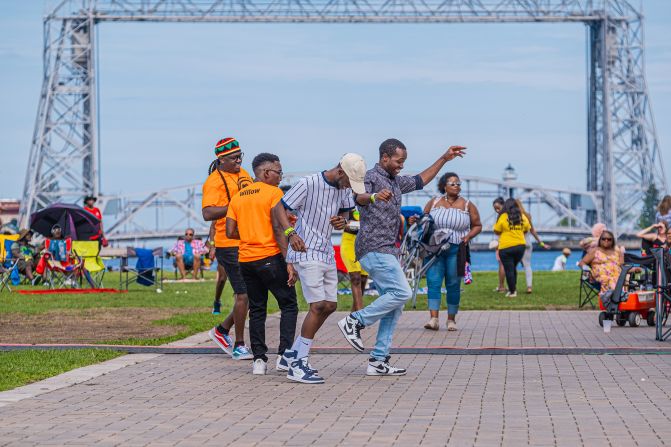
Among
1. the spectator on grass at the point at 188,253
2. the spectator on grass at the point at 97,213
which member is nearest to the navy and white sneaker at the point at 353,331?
the spectator on grass at the point at 97,213

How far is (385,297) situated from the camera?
11.1 meters

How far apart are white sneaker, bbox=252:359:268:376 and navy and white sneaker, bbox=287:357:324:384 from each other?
0.63 metres

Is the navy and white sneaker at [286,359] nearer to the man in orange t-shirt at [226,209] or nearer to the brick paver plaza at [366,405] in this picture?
the brick paver plaza at [366,405]

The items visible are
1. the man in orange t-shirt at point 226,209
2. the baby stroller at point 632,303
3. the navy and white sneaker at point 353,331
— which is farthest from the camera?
the baby stroller at point 632,303

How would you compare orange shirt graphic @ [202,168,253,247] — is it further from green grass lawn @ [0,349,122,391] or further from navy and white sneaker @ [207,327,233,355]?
green grass lawn @ [0,349,122,391]

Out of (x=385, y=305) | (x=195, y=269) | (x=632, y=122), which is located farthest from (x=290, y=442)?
(x=632, y=122)

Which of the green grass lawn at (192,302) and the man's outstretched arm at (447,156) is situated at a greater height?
the man's outstretched arm at (447,156)

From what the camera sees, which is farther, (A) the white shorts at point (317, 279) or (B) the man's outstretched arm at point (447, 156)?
(B) the man's outstretched arm at point (447, 156)

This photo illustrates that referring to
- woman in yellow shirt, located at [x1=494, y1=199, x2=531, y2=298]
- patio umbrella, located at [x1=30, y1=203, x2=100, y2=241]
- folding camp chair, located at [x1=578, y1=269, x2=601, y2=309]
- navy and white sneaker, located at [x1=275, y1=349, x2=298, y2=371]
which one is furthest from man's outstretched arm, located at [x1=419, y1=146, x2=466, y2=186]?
patio umbrella, located at [x1=30, y1=203, x2=100, y2=241]

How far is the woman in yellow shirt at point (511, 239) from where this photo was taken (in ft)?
76.3

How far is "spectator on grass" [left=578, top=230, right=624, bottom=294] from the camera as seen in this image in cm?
1672

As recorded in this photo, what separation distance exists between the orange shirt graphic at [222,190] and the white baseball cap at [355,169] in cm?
183

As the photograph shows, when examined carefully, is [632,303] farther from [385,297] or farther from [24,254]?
[24,254]

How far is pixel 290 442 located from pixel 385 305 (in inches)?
142
